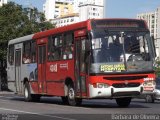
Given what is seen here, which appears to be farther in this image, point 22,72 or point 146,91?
point 22,72

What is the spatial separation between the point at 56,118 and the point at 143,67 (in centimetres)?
558

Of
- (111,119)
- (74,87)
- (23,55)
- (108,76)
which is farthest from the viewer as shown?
(23,55)

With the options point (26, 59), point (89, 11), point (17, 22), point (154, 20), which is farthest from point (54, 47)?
point (89, 11)

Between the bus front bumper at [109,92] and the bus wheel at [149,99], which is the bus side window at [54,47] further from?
the bus wheel at [149,99]

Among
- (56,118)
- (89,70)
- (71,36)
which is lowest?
(56,118)

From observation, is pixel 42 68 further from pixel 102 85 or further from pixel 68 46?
pixel 102 85

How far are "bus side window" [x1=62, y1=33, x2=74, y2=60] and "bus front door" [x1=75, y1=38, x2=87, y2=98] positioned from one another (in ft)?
1.88

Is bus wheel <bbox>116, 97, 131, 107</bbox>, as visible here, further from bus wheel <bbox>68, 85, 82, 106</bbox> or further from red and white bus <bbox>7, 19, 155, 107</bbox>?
bus wheel <bbox>68, 85, 82, 106</bbox>

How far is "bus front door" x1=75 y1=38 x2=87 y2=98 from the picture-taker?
19.4 metres

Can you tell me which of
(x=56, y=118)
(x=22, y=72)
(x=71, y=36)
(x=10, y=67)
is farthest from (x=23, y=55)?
(x=56, y=118)

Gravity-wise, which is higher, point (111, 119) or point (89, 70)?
point (89, 70)

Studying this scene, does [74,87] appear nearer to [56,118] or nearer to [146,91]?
[146,91]

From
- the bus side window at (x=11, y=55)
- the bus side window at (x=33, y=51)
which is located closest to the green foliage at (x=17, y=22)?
the bus side window at (x=11, y=55)

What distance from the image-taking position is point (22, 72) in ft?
→ 87.7
